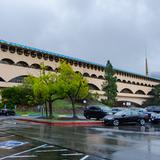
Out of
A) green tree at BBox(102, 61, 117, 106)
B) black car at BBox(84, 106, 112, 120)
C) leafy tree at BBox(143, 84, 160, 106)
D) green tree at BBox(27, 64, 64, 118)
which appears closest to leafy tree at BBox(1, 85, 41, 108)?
green tree at BBox(27, 64, 64, 118)

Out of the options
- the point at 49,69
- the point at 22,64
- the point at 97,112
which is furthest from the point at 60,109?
Result: the point at 97,112

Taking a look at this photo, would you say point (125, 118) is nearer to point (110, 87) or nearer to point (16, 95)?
point (16, 95)

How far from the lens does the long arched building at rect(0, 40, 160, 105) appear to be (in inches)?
2692

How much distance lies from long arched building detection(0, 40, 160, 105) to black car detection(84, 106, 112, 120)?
34891 millimetres

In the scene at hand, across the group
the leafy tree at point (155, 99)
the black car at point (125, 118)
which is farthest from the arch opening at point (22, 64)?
the black car at point (125, 118)

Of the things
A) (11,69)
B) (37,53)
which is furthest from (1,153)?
(37,53)

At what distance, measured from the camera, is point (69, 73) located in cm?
3466

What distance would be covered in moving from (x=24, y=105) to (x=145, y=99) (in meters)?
61.1

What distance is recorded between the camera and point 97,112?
3319 centimetres

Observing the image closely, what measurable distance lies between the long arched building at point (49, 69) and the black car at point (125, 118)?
42.7 meters

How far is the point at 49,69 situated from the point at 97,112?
47021 mm

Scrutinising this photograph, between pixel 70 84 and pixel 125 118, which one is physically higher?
pixel 70 84

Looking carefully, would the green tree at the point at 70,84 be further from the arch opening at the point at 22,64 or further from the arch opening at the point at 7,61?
the arch opening at the point at 22,64

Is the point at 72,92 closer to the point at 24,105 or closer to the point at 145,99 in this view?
the point at 24,105
